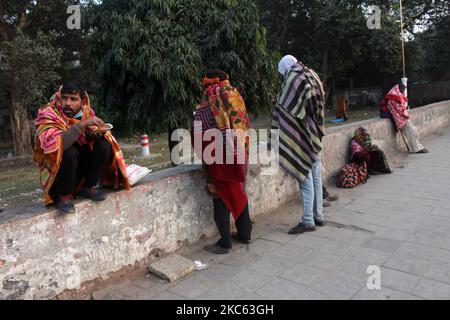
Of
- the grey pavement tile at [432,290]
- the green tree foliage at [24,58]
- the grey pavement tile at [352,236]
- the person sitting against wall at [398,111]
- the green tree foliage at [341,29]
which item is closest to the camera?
the grey pavement tile at [432,290]

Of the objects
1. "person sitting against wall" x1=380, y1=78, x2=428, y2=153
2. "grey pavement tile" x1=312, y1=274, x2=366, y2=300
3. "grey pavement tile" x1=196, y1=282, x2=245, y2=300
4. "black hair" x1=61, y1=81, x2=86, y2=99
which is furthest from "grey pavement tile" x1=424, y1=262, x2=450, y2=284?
"person sitting against wall" x1=380, y1=78, x2=428, y2=153

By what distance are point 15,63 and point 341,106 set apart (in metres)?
13.3

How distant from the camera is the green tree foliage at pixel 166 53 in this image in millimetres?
4141

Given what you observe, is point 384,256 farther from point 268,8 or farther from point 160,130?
point 268,8

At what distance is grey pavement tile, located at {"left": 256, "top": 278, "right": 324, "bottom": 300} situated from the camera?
2.46 metres

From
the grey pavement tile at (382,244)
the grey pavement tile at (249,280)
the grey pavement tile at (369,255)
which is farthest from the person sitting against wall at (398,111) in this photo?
the grey pavement tile at (249,280)

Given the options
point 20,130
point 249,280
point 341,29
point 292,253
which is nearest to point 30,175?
point 20,130

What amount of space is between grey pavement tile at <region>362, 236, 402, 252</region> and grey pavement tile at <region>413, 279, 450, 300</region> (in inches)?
21.6

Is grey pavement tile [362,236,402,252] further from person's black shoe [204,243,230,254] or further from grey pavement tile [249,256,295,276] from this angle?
person's black shoe [204,243,230,254]

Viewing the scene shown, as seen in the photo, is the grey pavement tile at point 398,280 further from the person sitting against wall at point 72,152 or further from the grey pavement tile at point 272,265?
the person sitting against wall at point 72,152

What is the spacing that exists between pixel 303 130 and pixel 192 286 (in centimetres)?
183

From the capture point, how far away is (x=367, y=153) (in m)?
5.56

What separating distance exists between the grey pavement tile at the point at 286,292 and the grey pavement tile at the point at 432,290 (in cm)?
64
